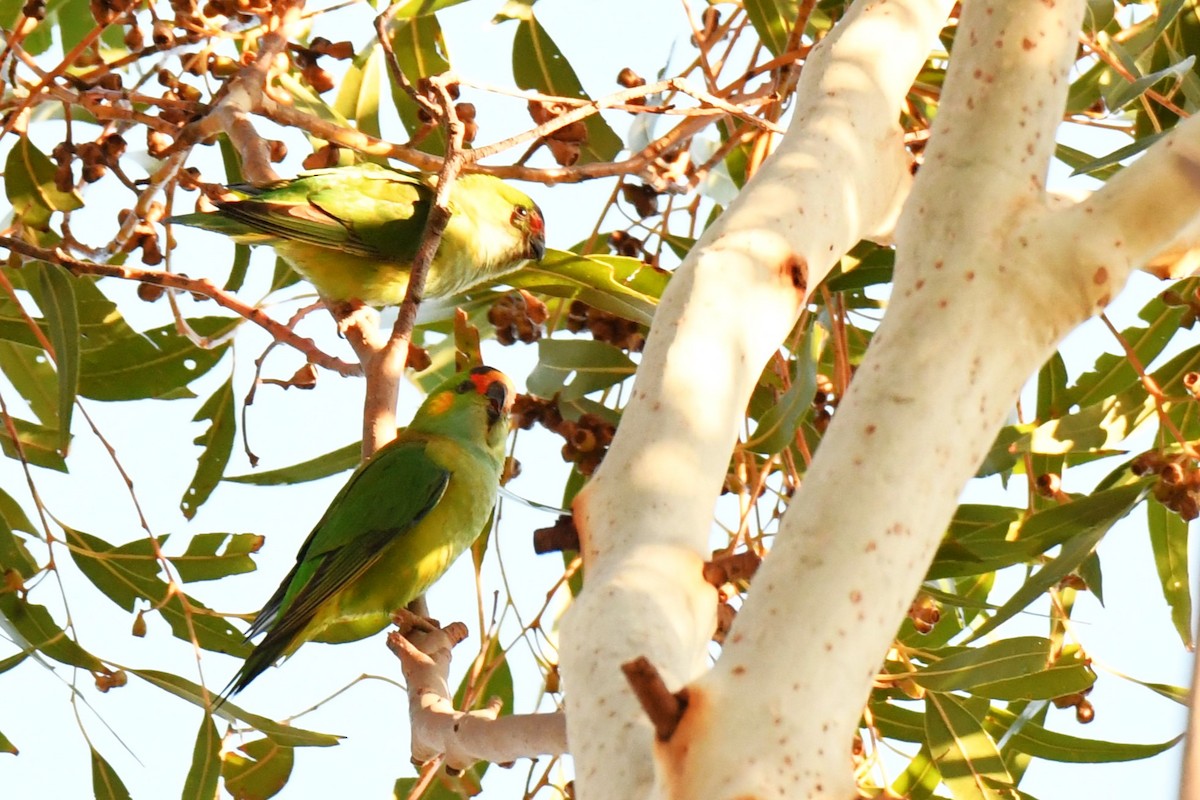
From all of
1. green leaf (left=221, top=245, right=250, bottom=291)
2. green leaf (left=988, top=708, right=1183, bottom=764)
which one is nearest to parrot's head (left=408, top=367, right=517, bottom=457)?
green leaf (left=221, top=245, right=250, bottom=291)

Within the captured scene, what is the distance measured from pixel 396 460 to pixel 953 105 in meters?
1.63

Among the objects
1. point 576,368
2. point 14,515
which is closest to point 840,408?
point 576,368

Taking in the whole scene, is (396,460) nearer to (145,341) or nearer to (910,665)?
(145,341)

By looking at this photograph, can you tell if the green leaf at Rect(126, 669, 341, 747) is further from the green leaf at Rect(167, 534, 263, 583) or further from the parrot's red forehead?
the parrot's red forehead

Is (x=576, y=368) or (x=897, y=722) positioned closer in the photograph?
(x=576, y=368)

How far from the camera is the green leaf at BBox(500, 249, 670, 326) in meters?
1.97

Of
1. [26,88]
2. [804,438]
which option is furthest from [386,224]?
[804,438]

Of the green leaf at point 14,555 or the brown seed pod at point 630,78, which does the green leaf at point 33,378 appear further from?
the brown seed pod at point 630,78

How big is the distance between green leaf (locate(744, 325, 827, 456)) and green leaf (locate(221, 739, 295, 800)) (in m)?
1.09

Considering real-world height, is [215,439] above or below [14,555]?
above

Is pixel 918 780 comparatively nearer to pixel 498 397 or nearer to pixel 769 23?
pixel 498 397

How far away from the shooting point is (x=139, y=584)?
2301mm

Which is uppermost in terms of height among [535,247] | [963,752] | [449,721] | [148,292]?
[535,247]

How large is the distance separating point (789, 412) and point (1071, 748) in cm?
93
